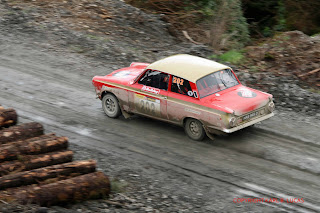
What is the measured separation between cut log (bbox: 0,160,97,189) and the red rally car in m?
3.15

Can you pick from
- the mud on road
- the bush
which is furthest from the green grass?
the mud on road

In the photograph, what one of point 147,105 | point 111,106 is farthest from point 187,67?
point 111,106

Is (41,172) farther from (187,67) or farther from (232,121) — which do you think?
(187,67)

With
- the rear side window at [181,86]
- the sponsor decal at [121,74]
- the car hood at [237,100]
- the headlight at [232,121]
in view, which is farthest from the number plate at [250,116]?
the sponsor decal at [121,74]

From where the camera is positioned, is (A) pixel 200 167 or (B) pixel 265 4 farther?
(B) pixel 265 4

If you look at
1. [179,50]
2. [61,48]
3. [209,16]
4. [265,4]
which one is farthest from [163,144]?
[265,4]

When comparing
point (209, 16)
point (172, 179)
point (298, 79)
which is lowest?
point (172, 179)

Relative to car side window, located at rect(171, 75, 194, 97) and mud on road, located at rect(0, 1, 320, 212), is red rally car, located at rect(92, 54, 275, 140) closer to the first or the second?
car side window, located at rect(171, 75, 194, 97)

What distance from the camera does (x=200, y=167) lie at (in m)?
9.83

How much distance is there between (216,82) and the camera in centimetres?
1113

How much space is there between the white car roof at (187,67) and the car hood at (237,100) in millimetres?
585

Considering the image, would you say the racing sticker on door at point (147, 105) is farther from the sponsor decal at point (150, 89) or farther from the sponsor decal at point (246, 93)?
the sponsor decal at point (246, 93)

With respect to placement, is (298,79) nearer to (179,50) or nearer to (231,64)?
(231,64)

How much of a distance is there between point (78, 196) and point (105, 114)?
499cm
